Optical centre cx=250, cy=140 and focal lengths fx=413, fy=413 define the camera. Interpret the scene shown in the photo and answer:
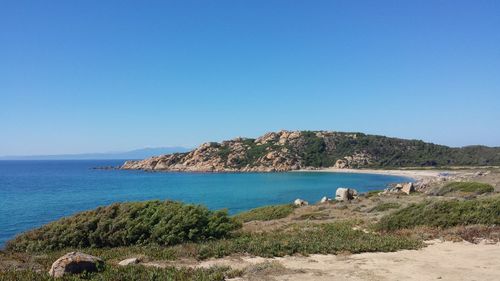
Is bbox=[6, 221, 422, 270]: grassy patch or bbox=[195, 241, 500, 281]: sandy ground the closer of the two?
bbox=[195, 241, 500, 281]: sandy ground

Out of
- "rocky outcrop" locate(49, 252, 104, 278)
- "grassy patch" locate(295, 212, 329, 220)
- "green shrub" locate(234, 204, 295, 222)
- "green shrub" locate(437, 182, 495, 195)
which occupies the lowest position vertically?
"green shrub" locate(234, 204, 295, 222)

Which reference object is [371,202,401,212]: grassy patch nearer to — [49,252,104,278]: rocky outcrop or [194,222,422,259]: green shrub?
[194,222,422,259]: green shrub

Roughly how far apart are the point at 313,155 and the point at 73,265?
154 metres

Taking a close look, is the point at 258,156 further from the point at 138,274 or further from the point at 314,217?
the point at 138,274

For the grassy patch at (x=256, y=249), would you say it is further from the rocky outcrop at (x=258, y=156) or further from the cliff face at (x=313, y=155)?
the cliff face at (x=313, y=155)

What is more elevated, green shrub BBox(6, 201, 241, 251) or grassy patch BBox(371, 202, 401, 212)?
green shrub BBox(6, 201, 241, 251)

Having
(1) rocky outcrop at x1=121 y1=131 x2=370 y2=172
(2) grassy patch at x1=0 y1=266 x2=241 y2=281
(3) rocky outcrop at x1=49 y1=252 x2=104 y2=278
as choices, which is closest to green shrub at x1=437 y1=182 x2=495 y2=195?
(2) grassy patch at x1=0 y1=266 x2=241 y2=281

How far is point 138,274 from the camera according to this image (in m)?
9.75

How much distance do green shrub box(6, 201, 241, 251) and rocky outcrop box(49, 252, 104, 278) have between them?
17.3 ft

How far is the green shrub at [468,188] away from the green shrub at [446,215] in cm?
1951

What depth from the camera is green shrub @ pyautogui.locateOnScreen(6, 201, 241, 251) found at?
15.5 m

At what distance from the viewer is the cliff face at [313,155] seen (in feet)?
501

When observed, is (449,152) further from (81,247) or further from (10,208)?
(81,247)

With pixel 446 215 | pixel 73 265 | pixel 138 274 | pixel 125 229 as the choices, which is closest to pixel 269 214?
pixel 446 215
